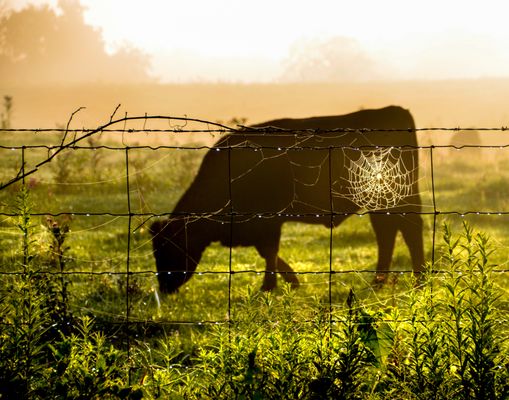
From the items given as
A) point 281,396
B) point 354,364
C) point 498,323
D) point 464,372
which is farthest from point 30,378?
point 498,323

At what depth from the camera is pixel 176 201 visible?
19.3 metres

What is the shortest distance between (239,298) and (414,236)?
10.3ft

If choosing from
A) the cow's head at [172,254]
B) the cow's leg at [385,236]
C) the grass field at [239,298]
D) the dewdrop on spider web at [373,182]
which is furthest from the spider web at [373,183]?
the cow's head at [172,254]

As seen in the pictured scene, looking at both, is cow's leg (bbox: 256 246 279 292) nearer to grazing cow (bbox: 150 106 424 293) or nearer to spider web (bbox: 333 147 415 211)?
grazing cow (bbox: 150 106 424 293)

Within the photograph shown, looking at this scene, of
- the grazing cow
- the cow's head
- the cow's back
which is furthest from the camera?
the cow's back

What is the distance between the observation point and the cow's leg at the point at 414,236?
428 inches

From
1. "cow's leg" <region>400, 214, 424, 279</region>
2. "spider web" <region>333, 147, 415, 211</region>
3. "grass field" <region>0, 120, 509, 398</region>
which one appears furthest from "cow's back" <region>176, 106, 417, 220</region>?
"grass field" <region>0, 120, 509, 398</region>

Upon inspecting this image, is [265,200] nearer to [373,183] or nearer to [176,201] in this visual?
[373,183]

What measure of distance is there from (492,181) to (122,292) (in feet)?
46.7

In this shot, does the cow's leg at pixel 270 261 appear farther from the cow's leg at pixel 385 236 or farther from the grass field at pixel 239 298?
the cow's leg at pixel 385 236

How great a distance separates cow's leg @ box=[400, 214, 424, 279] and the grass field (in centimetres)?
23

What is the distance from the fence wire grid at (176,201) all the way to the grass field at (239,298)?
0.06 meters

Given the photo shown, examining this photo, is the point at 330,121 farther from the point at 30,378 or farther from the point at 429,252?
A: the point at 30,378

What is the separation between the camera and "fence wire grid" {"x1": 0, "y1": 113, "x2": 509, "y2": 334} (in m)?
4.82
